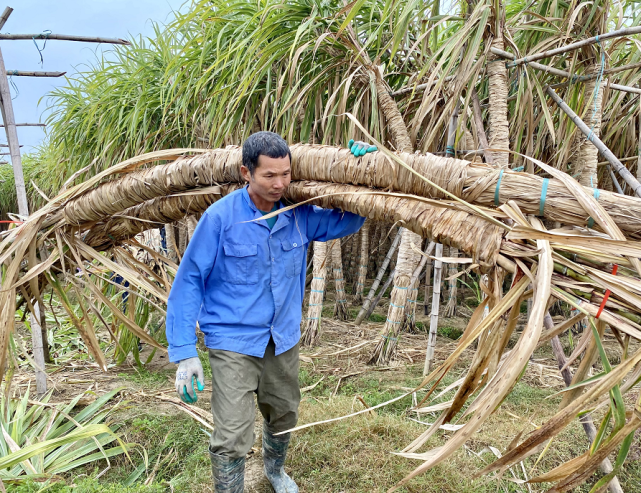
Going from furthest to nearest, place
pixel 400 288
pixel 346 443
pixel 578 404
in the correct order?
pixel 400 288 < pixel 346 443 < pixel 578 404

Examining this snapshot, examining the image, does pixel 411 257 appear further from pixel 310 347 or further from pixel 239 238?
pixel 239 238

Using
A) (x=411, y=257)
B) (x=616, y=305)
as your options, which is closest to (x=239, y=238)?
(x=616, y=305)

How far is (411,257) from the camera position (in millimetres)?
3234

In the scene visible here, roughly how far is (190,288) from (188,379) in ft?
1.08

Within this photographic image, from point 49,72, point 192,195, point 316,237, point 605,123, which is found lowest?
point 316,237

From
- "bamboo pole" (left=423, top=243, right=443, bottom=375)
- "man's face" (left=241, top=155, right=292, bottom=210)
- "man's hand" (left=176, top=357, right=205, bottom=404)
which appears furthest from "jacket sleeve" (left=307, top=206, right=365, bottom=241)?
"bamboo pole" (left=423, top=243, right=443, bottom=375)

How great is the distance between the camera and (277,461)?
1969 millimetres

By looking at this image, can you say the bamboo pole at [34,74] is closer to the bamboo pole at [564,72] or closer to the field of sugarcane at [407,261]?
the field of sugarcane at [407,261]

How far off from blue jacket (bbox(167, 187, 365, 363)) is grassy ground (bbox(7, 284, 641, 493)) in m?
A: 0.71

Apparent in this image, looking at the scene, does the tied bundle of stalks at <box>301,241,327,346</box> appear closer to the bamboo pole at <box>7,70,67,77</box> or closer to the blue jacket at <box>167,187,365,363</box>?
the blue jacket at <box>167,187,365,363</box>

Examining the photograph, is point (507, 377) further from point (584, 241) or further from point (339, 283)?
point (339, 283)

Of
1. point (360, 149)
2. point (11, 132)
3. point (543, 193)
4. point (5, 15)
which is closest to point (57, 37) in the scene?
point (5, 15)

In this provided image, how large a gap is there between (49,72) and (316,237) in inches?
101

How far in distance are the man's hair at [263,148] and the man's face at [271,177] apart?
0.01 metres
